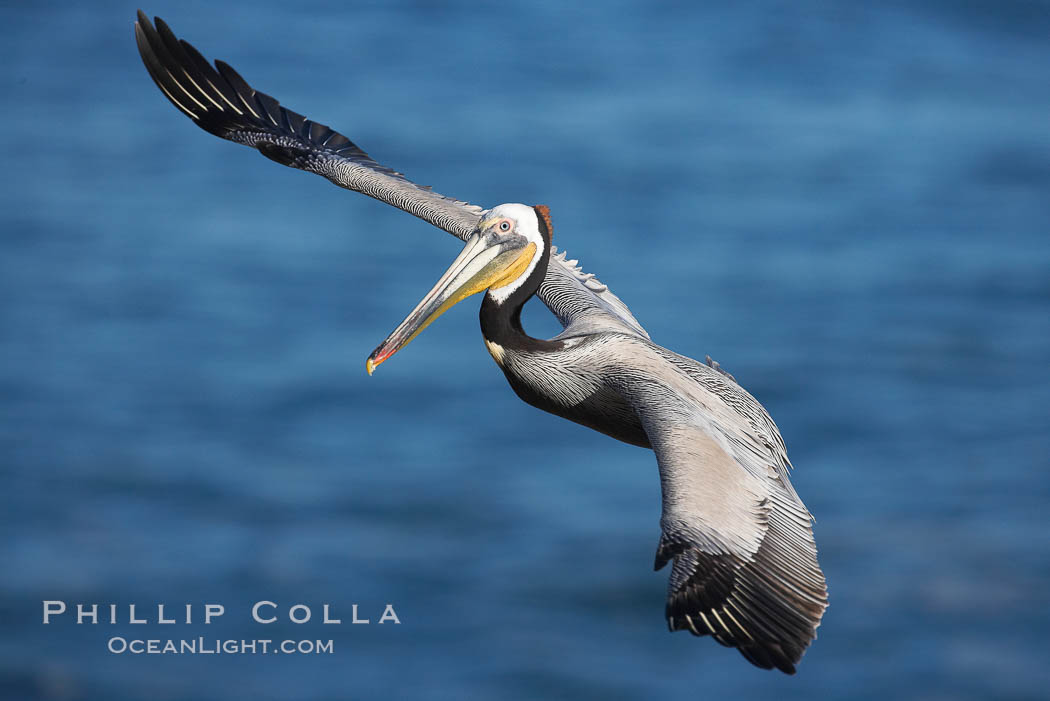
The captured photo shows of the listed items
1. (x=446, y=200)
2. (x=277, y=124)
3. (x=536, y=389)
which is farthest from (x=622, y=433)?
(x=277, y=124)

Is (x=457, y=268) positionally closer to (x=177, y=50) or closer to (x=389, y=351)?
(x=389, y=351)

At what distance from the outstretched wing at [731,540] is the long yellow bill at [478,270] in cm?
162

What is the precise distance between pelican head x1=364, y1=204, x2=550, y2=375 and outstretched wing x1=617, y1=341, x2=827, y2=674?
5.15ft

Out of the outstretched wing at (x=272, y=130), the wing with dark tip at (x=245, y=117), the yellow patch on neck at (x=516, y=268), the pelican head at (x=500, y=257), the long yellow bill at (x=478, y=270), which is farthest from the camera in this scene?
the wing with dark tip at (x=245, y=117)

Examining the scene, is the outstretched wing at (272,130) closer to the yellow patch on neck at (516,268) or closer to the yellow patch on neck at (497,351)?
the yellow patch on neck at (516,268)

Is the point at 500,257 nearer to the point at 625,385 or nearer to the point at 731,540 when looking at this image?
the point at 625,385

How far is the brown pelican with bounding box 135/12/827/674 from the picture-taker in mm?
9844

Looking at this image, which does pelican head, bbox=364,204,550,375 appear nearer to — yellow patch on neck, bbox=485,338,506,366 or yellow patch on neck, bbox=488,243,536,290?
yellow patch on neck, bbox=488,243,536,290

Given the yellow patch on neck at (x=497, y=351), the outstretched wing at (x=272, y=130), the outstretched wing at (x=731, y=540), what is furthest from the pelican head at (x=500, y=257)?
the outstretched wing at (x=272, y=130)

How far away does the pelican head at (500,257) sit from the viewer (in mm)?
12102

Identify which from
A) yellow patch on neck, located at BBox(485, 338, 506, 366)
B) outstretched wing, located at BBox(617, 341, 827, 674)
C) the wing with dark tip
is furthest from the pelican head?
the wing with dark tip

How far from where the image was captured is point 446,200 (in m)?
15.6

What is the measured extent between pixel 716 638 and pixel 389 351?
333 cm

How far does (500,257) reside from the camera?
1218cm
